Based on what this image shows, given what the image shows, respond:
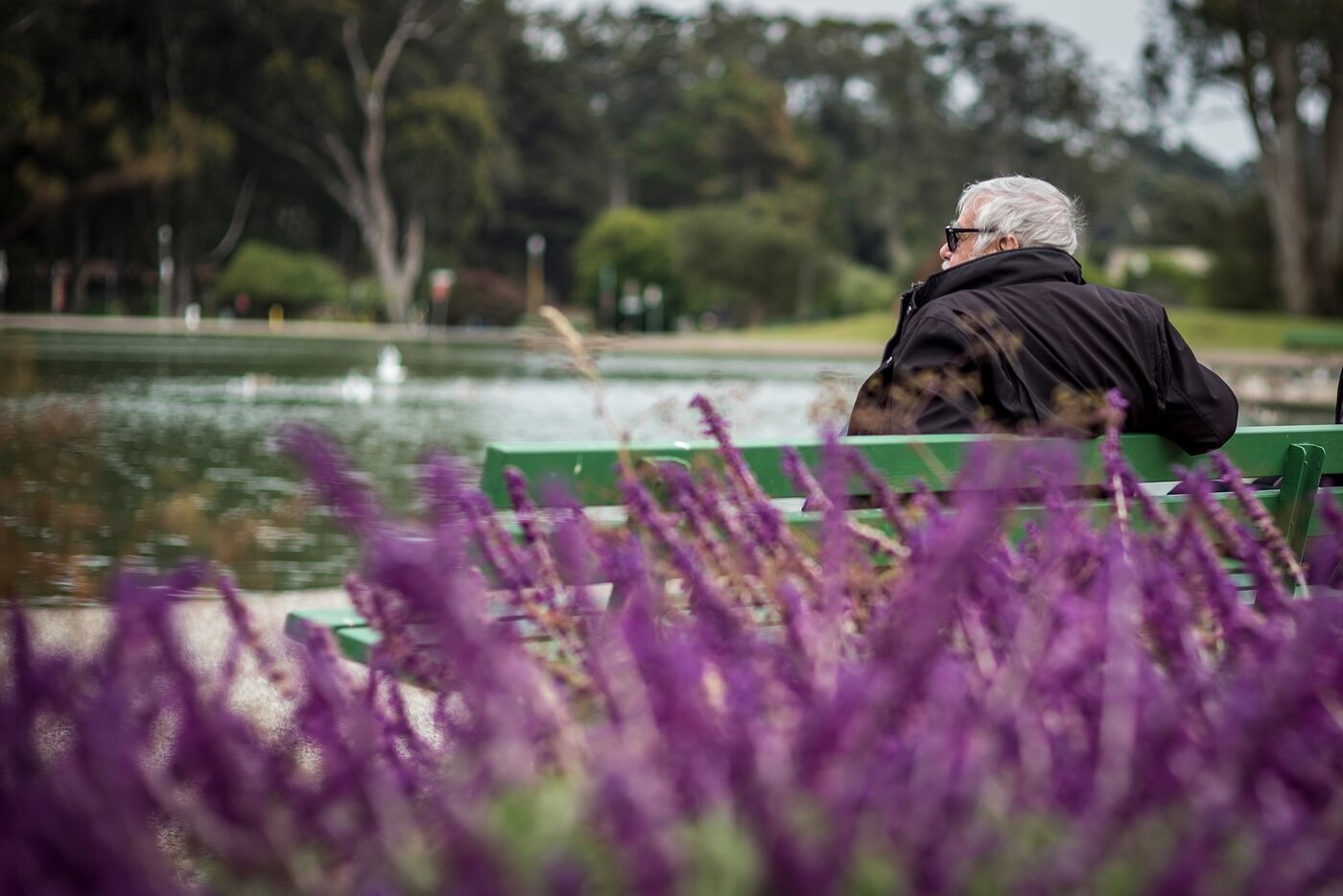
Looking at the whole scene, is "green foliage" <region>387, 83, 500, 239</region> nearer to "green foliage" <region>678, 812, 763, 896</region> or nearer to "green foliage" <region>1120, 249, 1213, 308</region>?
"green foliage" <region>1120, 249, 1213, 308</region>

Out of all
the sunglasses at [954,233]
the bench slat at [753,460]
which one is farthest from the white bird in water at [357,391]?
the bench slat at [753,460]

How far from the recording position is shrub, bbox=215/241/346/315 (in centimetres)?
6856

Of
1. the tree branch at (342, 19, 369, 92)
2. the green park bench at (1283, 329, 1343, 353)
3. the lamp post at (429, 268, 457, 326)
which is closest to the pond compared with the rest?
the green park bench at (1283, 329, 1343, 353)

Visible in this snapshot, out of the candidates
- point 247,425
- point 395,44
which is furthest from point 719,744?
point 395,44

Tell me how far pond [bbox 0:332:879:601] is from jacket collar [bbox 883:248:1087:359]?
0.26m

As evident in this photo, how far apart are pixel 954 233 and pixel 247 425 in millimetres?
14048

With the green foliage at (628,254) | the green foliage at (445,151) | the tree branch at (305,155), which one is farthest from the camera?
the green foliage at (628,254)

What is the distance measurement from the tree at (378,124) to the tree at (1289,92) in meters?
27.6

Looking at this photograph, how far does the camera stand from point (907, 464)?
315 cm

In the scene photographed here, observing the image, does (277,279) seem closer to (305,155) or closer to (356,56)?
(305,155)

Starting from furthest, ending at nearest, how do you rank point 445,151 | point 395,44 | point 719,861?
point 395,44 < point 445,151 < point 719,861

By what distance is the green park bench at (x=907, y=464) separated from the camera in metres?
2.87

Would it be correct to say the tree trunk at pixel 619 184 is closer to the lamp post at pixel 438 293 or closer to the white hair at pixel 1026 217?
the lamp post at pixel 438 293

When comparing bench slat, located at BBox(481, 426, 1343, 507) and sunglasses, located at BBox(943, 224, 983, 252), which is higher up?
sunglasses, located at BBox(943, 224, 983, 252)
